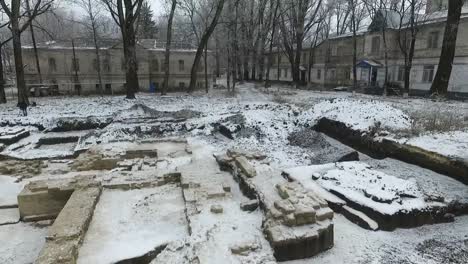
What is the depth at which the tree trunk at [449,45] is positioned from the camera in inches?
661

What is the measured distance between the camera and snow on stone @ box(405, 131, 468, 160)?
6680 millimetres

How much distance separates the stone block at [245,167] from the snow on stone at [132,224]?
1.38 meters

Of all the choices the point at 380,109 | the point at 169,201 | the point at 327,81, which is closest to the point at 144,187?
the point at 169,201

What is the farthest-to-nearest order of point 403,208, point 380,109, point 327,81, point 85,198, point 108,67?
point 327,81
point 108,67
point 380,109
point 85,198
point 403,208

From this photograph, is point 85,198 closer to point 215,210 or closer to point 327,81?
point 215,210

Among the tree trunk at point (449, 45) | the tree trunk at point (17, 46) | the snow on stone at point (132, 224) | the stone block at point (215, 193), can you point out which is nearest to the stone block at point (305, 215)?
the stone block at point (215, 193)

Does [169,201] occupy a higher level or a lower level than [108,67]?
lower

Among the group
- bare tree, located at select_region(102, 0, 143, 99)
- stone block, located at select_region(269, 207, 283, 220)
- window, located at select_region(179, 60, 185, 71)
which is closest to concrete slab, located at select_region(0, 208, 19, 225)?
stone block, located at select_region(269, 207, 283, 220)

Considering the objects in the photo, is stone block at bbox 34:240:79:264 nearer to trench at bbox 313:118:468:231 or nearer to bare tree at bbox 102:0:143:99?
trench at bbox 313:118:468:231

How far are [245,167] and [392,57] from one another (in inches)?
1017

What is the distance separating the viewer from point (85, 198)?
539 centimetres

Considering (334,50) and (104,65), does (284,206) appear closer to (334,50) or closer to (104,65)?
(104,65)

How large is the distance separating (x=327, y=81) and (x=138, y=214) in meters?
33.0

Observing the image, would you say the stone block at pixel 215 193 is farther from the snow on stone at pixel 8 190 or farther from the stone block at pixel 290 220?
the snow on stone at pixel 8 190
